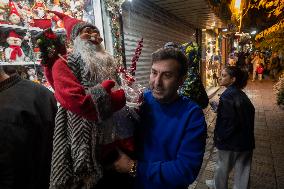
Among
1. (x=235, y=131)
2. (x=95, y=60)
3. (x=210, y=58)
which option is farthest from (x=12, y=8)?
(x=210, y=58)

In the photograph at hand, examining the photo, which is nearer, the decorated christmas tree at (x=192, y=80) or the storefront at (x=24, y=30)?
the storefront at (x=24, y=30)

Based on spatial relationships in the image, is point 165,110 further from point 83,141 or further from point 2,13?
point 2,13

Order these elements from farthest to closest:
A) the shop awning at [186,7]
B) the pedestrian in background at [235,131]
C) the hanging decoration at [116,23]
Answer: the shop awning at [186,7] < the hanging decoration at [116,23] < the pedestrian in background at [235,131]

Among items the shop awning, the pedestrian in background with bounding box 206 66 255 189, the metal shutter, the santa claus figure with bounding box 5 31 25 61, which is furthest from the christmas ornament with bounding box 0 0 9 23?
the shop awning

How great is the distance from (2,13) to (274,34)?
9045 mm

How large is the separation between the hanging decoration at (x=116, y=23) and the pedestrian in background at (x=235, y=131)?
2.37 metres

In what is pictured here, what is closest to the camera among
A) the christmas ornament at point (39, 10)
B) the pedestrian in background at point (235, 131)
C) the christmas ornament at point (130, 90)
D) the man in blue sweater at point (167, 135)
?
the man in blue sweater at point (167, 135)

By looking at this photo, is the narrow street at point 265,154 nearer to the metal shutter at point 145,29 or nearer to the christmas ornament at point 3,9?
the metal shutter at point 145,29

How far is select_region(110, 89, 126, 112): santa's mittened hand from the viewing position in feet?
6.43

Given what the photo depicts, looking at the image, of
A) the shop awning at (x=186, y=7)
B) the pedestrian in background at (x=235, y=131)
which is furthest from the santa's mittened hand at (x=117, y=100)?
the shop awning at (x=186, y=7)

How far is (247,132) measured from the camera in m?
4.27

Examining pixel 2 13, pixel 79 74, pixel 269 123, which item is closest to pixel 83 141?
pixel 79 74

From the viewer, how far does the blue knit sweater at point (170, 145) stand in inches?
74.5

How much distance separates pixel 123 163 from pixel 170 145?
1.30 feet
